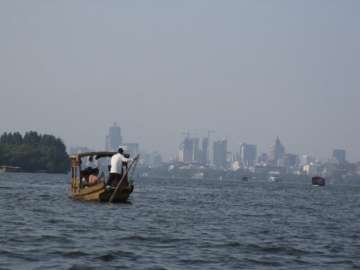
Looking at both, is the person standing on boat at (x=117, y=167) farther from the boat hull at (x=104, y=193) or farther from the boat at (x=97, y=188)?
the boat hull at (x=104, y=193)

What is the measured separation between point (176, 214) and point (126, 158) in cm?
555

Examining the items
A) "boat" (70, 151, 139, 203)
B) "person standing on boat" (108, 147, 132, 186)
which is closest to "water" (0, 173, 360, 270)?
"person standing on boat" (108, 147, 132, 186)

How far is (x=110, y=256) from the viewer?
27297 millimetres

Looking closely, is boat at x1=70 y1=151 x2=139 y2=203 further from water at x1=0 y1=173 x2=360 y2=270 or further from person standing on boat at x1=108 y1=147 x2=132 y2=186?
water at x1=0 y1=173 x2=360 y2=270

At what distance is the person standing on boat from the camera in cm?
5191

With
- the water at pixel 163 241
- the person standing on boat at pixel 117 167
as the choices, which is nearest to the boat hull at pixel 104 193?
the person standing on boat at pixel 117 167

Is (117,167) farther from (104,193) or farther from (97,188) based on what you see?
(97,188)

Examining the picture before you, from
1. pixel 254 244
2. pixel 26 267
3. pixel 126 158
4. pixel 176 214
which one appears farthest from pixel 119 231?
pixel 126 158

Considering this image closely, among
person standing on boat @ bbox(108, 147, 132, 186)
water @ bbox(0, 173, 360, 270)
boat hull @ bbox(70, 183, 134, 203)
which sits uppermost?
person standing on boat @ bbox(108, 147, 132, 186)

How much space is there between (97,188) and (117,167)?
2585 millimetres

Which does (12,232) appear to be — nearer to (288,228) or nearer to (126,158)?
(288,228)

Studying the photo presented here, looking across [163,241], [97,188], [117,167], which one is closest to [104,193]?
[97,188]

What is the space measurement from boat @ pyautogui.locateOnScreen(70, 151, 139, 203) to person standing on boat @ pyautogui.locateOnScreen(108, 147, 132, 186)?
317 millimetres

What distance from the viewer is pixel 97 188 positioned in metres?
54.4
